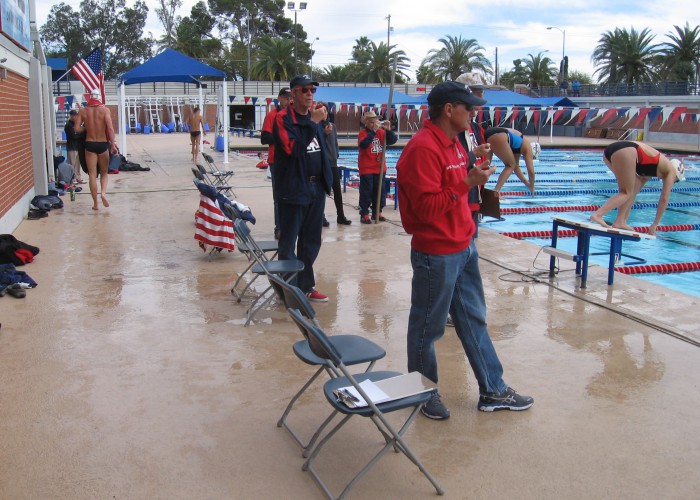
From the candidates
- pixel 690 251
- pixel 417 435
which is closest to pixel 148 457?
pixel 417 435

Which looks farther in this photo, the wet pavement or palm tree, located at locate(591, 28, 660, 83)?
palm tree, located at locate(591, 28, 660, 83)

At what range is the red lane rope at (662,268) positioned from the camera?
8.39 metres

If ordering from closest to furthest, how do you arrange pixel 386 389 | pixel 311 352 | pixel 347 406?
pixel 347 406 → pixel 386 389 → pixel 311 352

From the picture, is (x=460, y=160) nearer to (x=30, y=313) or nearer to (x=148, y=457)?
(x=148, y=457)

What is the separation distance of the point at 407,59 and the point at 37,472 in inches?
2171

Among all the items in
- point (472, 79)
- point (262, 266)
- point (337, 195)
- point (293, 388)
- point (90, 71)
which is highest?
point (90, 71)

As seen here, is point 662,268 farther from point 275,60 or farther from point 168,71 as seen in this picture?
point 275,60

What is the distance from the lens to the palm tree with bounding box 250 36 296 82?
5478 centimetres

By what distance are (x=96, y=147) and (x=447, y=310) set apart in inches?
325

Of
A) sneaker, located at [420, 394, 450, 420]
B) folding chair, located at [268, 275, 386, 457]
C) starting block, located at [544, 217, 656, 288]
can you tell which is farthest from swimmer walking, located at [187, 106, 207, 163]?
sneaker, located at [420, 394, 450, 420]

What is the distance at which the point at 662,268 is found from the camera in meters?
8.51

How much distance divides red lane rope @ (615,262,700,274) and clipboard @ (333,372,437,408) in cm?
596

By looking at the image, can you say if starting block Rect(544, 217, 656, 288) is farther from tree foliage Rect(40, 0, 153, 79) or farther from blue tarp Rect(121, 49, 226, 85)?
tree foliage Rect(40, 0, 153, 79)

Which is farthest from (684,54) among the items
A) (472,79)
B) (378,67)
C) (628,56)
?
(472,79)
